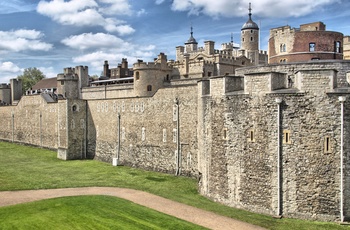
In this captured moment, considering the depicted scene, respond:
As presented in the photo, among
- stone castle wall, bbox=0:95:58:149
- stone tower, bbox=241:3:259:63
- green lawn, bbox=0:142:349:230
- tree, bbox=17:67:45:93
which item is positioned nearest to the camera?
green lawn, bbox=0:142:349:230

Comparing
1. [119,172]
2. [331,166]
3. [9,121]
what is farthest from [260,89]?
[9,121]

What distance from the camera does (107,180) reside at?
2511cm

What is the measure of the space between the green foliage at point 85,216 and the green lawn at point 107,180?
274 centimetres

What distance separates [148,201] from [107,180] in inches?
257

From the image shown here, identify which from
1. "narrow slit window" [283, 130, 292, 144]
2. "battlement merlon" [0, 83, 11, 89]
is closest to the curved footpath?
"narrow slit window" [283, 130, 292, 144]

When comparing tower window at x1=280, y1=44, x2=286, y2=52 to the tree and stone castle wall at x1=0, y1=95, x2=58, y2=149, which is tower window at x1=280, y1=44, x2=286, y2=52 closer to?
stone castle wall at x1=0, y1=95, x2=58, y2=149

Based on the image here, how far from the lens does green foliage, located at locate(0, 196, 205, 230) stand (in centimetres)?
1518

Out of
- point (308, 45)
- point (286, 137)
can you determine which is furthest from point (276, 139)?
point (308, 45)

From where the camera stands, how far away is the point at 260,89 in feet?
54.6

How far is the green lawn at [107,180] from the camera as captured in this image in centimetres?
1589

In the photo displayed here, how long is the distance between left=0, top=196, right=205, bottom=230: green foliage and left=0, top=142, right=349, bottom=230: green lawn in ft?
8.99

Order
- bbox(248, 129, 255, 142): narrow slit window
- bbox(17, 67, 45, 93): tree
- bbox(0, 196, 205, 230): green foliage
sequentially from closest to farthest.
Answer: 1. bbox(0, 196, 205, 230): green foliage
2. bbox(248, 129, 255, 142): narrow slit window
3. bbox(17, 67, 45, 93): tree

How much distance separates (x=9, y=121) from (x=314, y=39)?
4445 centimetres

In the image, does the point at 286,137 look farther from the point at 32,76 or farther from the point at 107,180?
the point at 32,76
